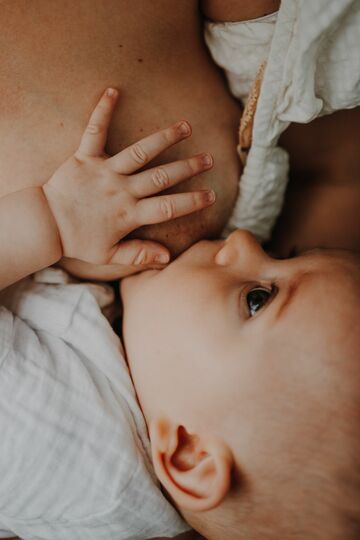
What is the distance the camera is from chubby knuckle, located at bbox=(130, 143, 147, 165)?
73 cm

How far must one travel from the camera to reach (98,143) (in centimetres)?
72

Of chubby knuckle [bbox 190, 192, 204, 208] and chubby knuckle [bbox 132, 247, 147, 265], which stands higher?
chubby knuckle [bbox 190, 192, 204, 208]

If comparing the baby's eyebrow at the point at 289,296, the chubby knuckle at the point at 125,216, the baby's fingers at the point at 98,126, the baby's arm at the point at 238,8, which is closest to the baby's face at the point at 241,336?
the baby's eyebrow at the point at 289,296

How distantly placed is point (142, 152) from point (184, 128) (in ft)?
0.26

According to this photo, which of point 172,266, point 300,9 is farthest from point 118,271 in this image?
point 300,9

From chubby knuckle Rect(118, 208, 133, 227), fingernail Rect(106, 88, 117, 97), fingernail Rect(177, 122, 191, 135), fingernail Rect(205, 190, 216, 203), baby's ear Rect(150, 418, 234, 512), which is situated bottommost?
baby's ear Rect(150, 418, 234, 512)

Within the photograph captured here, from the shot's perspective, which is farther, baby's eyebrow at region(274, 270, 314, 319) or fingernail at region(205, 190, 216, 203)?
fingernail at region(205, 190, 216, 203)

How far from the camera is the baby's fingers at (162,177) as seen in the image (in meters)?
0.75

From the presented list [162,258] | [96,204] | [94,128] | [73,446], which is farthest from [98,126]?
[73,446]

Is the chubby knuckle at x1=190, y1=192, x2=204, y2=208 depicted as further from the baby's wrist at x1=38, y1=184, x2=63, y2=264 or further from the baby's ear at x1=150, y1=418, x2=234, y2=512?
the baby's ear at x1=150, y1=418, x2=234, y2=512

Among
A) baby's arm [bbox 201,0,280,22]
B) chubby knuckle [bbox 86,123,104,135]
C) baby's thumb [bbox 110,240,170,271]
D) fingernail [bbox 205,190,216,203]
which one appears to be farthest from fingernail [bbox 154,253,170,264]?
baby's arm [bbox 201,0,280,22]

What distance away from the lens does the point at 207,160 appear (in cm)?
78

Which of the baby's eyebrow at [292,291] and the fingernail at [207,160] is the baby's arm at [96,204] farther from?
the baby's eyebrow at [292,291]

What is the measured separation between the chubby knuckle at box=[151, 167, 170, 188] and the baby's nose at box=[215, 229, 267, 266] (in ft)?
0.46
